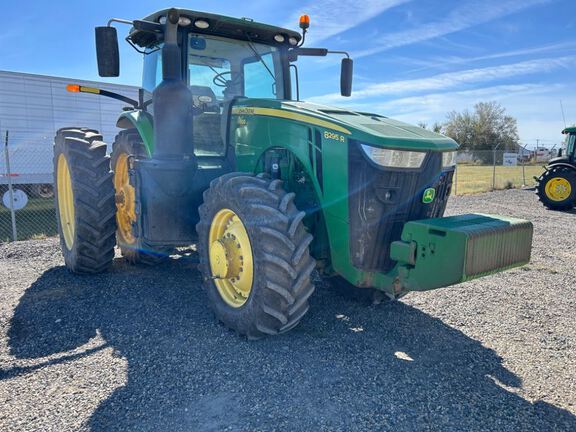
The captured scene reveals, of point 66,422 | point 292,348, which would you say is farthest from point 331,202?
point 66,422

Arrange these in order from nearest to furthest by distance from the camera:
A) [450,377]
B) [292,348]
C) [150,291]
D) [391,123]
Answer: [450,377] < [292,348] < [391,123] < [150,291]

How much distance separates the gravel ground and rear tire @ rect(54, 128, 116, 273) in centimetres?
28

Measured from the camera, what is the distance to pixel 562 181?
41.9 ft

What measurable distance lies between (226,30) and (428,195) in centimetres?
247

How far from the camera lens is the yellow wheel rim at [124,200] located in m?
5.42

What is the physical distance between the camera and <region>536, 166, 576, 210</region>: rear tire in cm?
1260

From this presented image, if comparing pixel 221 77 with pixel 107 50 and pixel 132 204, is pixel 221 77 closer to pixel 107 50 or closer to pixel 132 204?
pixel 107 50

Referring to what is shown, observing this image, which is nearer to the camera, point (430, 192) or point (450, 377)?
point (450, 377)

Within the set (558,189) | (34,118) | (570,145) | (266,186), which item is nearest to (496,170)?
(570,145)

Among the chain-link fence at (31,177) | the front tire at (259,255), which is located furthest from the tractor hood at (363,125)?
the chain-link fence at (31,177)

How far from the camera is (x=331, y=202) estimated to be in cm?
348

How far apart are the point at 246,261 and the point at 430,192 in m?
1.48

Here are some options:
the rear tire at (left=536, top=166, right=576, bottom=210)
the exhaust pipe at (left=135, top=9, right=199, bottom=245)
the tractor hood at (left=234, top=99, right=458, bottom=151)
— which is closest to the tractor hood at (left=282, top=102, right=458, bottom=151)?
the tractor hood at (left=234, top=99, right=458, bottom=151)

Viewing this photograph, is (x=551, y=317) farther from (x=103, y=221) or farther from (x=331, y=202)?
(x=103, y=221)
